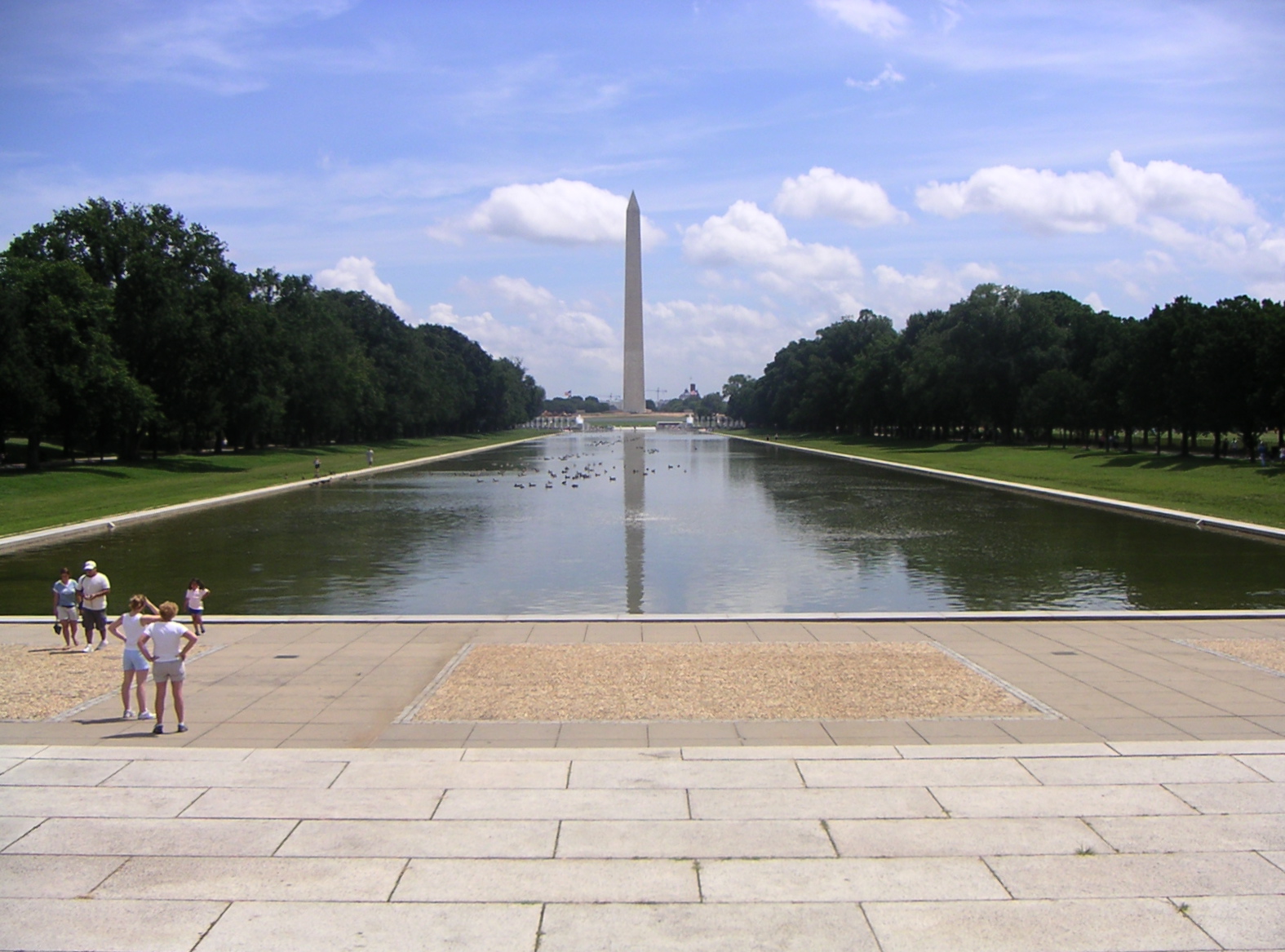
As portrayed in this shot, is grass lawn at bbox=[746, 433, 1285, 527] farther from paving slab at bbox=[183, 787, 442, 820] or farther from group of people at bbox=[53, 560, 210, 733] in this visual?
group of people at bbox=[53, 560, 210, 733]

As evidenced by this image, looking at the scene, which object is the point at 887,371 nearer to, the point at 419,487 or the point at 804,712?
the point at 419,487

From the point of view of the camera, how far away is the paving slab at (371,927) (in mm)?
5457

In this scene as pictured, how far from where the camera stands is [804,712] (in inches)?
392

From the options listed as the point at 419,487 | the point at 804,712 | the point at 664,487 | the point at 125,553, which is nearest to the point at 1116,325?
the point at 664,487

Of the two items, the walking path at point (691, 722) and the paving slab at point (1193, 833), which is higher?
the paving slab at point (1193, 833)

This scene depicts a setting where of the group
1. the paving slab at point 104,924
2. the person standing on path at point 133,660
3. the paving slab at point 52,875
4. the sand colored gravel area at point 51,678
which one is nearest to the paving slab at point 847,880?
the paving slab at point 104,924

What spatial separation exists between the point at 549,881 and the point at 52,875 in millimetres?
2924

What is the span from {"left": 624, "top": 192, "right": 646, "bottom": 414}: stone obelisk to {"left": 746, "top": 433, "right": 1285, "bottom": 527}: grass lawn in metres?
71.3

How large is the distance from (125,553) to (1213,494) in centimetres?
3430

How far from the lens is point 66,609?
13.2 meters

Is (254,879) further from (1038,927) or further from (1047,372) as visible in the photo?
(1047,372)

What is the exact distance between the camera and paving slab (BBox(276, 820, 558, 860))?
6602mm

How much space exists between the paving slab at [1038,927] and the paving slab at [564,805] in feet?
6.14

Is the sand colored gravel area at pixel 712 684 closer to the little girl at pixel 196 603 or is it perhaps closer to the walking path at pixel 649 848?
the walking path at pixel 649 848
